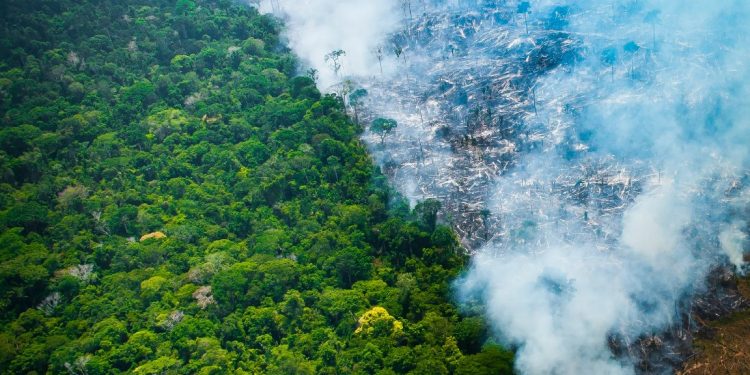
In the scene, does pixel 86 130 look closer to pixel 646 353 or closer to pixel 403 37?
pixel 403 37

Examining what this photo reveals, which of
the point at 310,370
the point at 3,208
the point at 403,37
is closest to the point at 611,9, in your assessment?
the point at 403,37

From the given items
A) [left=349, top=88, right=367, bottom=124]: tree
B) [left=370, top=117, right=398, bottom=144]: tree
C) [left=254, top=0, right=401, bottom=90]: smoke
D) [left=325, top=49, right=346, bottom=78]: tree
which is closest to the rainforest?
[left=370, top=117, right=398, bottom=144]: tree

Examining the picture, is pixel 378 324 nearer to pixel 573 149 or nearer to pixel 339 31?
pixel 573 149

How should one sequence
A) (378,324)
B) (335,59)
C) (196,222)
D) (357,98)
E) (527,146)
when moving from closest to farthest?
1. (378,324)
2. (196,222)
3. (527,146)
4. (357,98)
5. (335,59)

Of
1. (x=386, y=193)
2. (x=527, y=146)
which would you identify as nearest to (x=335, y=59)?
(x=386, y=193)

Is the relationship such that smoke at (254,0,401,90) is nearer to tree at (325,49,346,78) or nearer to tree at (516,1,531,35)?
tree at (325,49,346,78)
